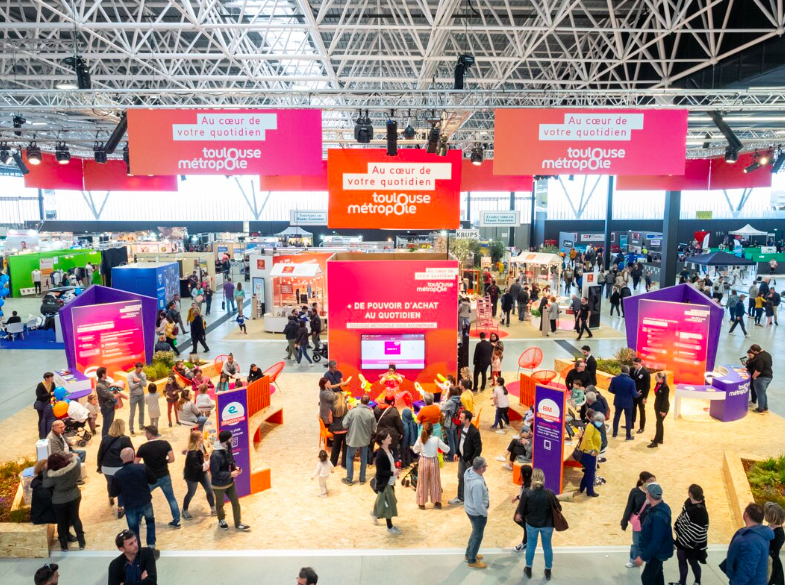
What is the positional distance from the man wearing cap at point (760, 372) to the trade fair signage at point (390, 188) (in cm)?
558

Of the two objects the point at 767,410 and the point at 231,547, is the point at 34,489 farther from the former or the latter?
the point at 767,410

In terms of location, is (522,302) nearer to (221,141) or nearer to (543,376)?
(543,376)

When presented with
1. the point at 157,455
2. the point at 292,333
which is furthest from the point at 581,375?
the point at 292,333

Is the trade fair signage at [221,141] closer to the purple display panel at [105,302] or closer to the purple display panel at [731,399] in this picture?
the purple display panel at [105,302]

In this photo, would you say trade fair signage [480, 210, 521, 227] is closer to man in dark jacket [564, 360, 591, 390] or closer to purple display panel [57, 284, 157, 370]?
purple display panel [57, 284, 157, 370]

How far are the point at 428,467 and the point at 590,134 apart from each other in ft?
17.0

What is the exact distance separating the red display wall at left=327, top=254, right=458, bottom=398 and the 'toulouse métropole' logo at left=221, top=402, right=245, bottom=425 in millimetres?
3958

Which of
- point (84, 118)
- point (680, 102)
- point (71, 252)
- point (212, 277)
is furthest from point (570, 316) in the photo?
point (71, 252)

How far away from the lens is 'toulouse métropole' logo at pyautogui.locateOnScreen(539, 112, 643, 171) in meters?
8.65

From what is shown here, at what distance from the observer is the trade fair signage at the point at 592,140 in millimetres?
8672

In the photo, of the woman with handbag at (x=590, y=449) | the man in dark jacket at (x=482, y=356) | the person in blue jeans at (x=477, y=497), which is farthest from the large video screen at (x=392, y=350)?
the person in blue jeans at (x=477, y=497)

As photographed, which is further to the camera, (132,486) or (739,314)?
(739,314)

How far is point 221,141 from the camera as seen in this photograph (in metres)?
8.61

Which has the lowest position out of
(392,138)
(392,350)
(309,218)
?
(392,350)
